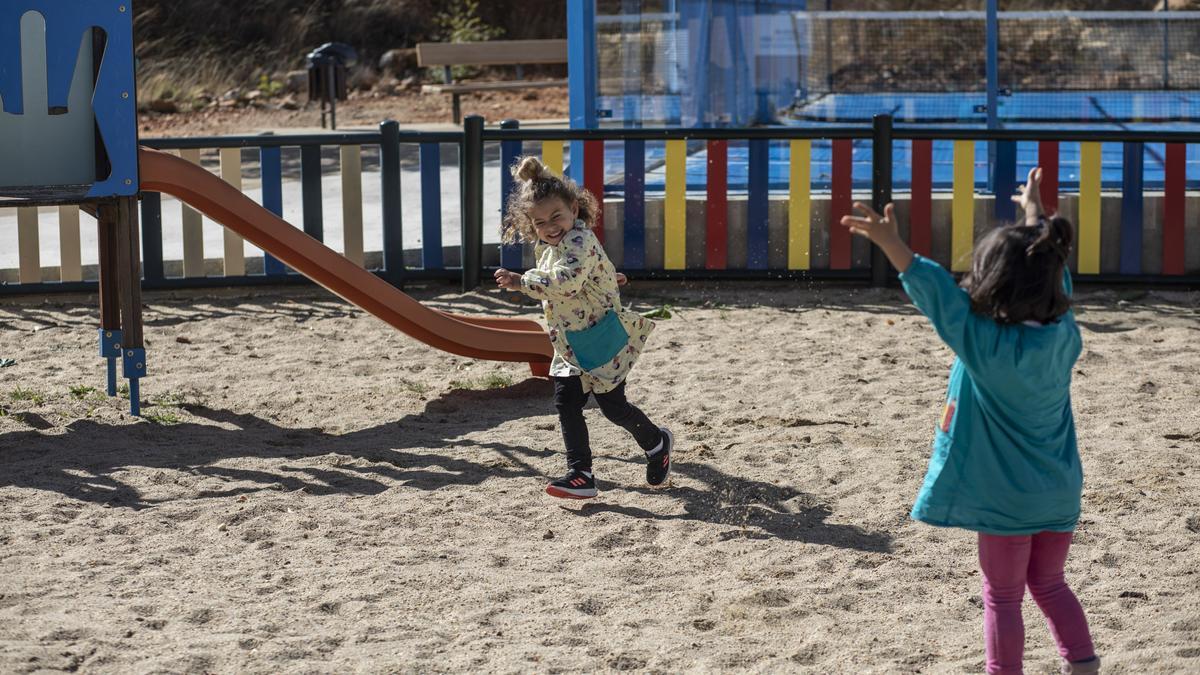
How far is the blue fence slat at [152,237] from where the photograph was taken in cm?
905

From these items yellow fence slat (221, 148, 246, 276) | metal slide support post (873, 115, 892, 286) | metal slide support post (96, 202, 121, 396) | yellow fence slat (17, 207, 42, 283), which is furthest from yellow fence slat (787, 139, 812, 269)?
yellow fence slat (17, 207, 42, 283)

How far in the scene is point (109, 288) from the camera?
6.73 meters

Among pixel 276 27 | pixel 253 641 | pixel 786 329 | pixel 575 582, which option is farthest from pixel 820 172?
pixel 276 27

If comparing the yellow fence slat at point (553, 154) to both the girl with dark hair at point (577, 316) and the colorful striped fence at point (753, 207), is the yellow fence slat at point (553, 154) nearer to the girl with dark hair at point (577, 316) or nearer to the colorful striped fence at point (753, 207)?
the colorful striped fence at point (753, 207)

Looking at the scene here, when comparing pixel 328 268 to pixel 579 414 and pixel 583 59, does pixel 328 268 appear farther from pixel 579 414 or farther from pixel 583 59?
pixel 583 59

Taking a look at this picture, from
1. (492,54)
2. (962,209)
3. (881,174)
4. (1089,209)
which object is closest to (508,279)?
(881,174)

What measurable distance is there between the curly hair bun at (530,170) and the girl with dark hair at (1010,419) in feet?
6.17

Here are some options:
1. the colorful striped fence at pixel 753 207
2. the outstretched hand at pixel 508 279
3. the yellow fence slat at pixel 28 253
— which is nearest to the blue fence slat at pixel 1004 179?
the colorful striped fence at pixel 753 207

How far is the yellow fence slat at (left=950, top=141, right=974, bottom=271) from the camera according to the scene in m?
9.45

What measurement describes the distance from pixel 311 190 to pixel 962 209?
4.11 metres

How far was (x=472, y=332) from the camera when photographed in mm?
7066

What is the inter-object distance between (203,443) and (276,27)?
22288 millimetres

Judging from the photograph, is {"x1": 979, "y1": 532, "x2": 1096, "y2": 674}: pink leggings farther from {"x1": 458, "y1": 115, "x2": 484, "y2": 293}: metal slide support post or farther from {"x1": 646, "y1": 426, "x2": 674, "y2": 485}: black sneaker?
{"x1": 458, "y1": 115, "x2": 484, "y2": 293}: metal slide support post

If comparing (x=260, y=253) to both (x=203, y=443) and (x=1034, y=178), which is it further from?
(x=1034, y=178)
